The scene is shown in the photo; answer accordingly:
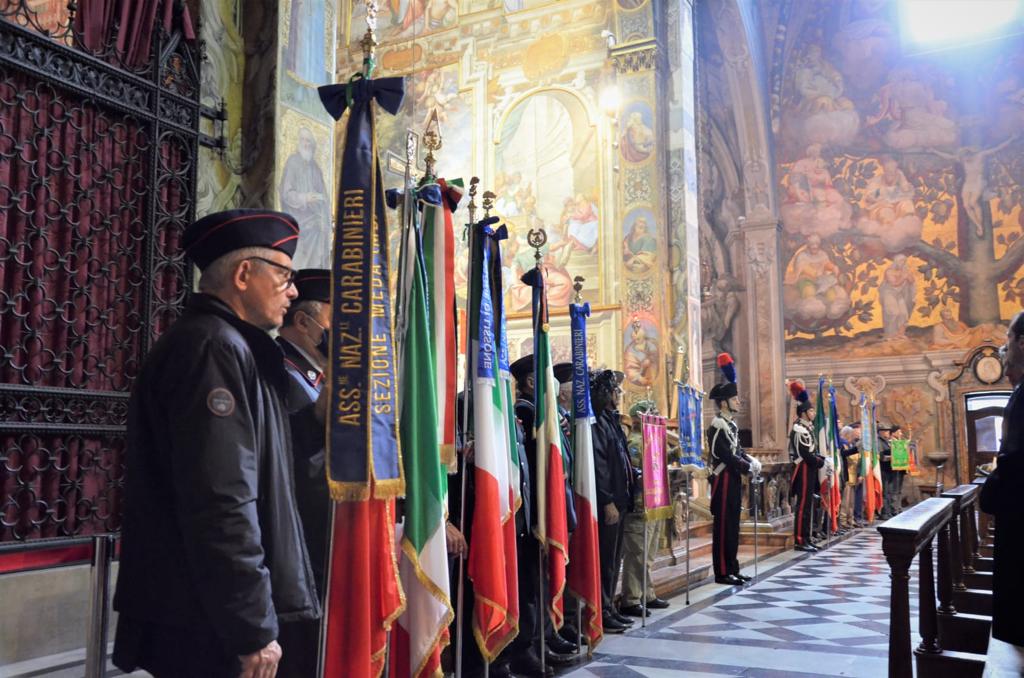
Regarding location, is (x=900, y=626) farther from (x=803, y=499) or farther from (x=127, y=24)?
(x=803, y=499)

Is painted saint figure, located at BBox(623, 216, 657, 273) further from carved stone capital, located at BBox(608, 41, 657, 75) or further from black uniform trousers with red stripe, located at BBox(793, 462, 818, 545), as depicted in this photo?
black uniform trousers with red stripe, located at BBox(793, 462, 818, 545)

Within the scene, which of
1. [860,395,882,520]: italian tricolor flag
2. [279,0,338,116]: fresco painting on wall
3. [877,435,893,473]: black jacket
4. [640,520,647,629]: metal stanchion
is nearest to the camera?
[279,0,338,116]: fresco painting on wall

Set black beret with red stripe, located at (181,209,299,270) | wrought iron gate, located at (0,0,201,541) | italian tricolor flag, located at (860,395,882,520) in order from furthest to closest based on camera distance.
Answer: italian tricolor flag, located at (860,395,882,520) < wrought iron gate, located at (0,0,201,541) < black beret with red stripe, located at (181,209,299,270)

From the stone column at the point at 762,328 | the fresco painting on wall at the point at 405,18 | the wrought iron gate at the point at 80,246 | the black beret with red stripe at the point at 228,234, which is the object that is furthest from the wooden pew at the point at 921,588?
the stone column at the point at 762,328

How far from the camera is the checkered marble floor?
5.30 metres

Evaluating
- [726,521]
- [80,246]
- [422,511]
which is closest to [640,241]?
[726,521]

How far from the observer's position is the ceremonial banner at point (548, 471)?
16.5ft

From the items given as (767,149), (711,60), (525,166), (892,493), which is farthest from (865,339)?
(525,166)

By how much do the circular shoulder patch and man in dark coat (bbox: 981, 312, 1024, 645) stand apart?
3744 mm

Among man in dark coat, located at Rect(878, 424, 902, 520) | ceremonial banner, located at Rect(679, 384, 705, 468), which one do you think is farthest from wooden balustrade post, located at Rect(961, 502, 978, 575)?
man in dark coat, located at Rect(878, 424, 902, 520)

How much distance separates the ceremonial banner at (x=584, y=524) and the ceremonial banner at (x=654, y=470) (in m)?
1.38

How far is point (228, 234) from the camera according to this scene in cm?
256

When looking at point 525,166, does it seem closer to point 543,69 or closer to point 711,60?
point 543,69

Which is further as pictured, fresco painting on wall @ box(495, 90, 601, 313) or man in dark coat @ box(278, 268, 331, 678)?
fresco painting on wall @ box(495, 90, 601, 313)
